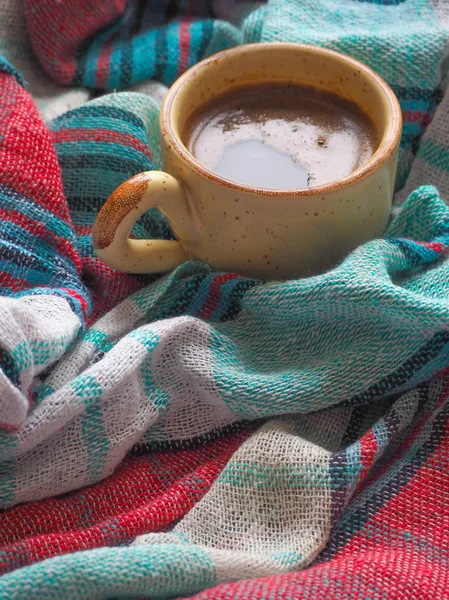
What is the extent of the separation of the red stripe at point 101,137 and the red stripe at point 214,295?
15cm

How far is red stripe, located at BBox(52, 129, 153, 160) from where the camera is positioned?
64cm

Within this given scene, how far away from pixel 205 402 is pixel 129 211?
0.15 metres

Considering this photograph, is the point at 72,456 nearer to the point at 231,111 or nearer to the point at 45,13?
the point at 231,111

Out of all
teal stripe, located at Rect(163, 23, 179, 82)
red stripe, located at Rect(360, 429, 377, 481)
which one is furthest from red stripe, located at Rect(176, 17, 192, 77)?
red stripe, located at Rect(360, 429, 377, 481)

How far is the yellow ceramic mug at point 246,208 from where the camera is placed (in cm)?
52

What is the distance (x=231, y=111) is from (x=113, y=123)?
104 mm

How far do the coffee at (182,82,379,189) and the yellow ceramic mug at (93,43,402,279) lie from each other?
0.05 ft

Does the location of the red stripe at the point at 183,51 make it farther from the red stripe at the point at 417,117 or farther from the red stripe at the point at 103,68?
the red stripe at the point at 417,117

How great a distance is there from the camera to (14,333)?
45cm

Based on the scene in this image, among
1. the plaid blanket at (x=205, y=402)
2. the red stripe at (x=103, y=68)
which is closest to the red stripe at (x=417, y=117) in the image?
the plaid blanket at (x=205, y=402)

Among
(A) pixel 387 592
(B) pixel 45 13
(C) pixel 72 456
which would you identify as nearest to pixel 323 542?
(A) pixel 387 592

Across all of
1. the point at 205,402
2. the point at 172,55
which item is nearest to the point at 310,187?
the point at 205,402

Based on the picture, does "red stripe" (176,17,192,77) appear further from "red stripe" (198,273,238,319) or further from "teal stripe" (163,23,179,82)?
"red stripe" (198,273,238,319)

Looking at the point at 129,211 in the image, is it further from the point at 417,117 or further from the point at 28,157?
the point at 417,117
